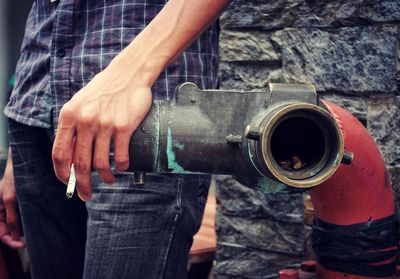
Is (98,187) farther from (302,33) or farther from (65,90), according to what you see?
(302,33)

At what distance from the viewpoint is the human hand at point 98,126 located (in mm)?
1338

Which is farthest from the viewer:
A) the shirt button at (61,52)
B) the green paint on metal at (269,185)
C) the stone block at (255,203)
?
the stone block at (255,203)

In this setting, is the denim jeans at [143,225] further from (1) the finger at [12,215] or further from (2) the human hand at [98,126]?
(1) the finger at [12,215]

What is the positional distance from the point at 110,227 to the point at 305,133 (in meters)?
0.57

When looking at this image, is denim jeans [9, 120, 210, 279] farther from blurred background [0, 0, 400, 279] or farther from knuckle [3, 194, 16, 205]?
blurred background [0, 0, 400, 279]

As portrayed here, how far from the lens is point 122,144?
1.35 metres

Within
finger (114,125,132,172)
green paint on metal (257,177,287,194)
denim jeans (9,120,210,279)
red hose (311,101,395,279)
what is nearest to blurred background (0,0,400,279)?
red hose (311,101,395,279)

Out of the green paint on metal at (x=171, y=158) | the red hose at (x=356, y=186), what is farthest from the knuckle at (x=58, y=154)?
the red hose at (x=356, y=186)

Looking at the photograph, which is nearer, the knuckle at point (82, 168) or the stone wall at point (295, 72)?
the knuckle at point (82, 168)

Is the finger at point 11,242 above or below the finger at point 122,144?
below

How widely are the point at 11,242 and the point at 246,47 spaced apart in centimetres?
110

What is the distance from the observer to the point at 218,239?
2.82m

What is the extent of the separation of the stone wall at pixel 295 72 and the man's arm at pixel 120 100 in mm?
1027

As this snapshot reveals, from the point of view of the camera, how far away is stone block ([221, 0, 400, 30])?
2359 millimetres
